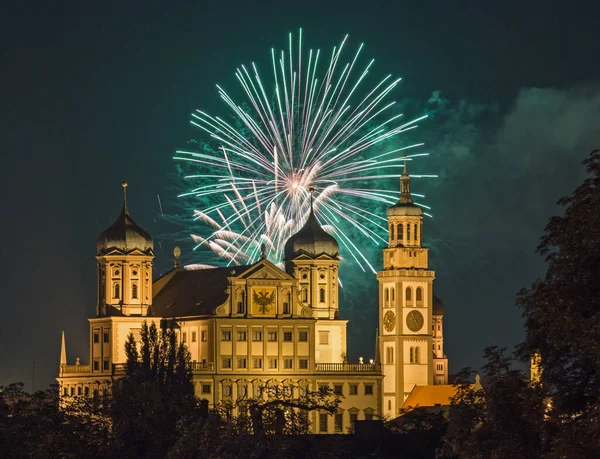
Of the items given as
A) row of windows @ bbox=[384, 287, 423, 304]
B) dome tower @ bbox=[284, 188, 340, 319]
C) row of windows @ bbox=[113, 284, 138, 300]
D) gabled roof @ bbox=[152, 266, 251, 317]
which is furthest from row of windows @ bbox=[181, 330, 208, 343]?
row of windows @ bbox=[384, 287, 423, 304]

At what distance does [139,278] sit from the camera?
160m

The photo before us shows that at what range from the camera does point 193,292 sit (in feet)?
534

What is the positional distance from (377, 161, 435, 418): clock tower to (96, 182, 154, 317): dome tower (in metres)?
20.8

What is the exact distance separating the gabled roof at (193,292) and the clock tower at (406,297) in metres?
15.1

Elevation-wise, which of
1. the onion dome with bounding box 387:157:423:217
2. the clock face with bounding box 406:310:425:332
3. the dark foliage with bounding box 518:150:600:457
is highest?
the onion dome with bounding box 387:157:423:217

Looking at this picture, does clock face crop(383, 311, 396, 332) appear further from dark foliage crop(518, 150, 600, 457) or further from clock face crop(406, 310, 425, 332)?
dark foliage crop(518, 150, 600, 457)

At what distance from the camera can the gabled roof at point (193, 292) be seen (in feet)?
517

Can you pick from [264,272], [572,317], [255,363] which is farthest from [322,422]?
[572,317]

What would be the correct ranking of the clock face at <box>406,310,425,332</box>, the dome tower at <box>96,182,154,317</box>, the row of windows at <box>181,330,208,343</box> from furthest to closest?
the clock face at <box>406,310,425,332</box> < the dome tower at <box>96,182,154,317</box> < the row of windows at <box>181,330,208,343</box>

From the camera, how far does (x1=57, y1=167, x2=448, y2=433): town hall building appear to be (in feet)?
509

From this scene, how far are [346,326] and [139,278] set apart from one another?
1695 cm

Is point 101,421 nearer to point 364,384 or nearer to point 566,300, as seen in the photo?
point 566,300

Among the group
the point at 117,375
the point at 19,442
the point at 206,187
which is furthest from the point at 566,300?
the point at 117,375

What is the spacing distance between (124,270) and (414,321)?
2541 centimetres
